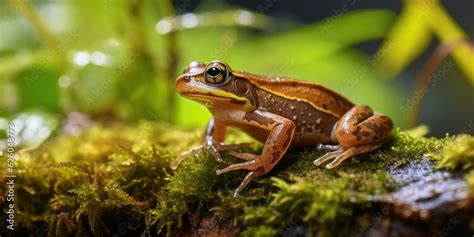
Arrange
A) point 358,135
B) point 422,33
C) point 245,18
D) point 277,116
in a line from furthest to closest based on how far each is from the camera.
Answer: point 422,33, point 245,18, point 277,116, point 358,135

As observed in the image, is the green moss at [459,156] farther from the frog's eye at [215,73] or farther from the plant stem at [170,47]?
the plant stem at [170,47]

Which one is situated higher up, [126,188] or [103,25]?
[103,25]

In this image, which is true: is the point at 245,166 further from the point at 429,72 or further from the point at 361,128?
the point at 429,72

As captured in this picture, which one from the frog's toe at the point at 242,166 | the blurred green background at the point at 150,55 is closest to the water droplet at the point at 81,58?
the blurred green background at the point at 150,55

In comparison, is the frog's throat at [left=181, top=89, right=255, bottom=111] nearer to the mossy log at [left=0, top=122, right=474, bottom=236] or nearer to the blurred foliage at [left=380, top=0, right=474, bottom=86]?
the mossy log at [left=0, top=122, right=474, bottom=236]

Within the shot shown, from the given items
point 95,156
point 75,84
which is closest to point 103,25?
point 75,84

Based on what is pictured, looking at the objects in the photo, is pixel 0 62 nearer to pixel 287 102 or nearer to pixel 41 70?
pixel 41 70

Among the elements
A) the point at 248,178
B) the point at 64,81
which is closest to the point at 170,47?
the point at 64,81
